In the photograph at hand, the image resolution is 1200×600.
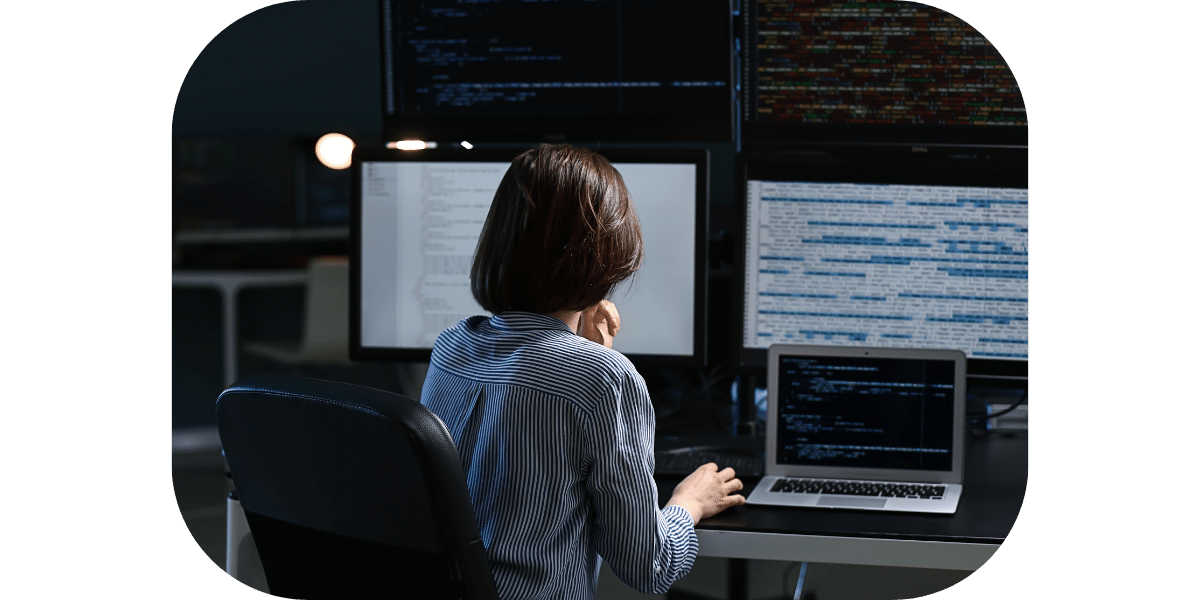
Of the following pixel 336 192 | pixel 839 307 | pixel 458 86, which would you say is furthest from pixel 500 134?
A: pixel 336 192

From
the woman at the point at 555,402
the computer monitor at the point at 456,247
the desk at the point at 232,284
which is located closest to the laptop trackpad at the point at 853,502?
the woman at the point at 555,402

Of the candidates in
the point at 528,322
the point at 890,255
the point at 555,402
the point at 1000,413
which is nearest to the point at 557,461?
the point at 555,402

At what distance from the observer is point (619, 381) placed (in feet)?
3.83

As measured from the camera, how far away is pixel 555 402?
115cm

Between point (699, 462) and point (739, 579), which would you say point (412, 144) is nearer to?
point (699, 462)

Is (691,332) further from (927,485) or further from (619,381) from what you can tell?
(619,381)

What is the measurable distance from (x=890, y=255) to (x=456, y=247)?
2.90 ft

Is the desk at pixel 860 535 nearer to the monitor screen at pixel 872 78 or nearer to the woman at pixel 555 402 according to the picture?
the woman at pixel 555 402

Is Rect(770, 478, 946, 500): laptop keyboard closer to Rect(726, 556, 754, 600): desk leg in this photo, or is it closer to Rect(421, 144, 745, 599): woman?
Rect(421, 144, 745, 599): woman

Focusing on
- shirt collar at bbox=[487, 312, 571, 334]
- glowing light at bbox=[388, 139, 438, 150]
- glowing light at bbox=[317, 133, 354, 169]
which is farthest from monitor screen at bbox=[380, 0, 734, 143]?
shirt collar at bbox=[487, 312, 571, 334]

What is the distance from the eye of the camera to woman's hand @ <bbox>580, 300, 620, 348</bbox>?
5.23 feet

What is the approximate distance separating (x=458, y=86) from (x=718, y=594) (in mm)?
1351

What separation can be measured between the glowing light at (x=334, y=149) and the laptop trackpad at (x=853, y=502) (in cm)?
149

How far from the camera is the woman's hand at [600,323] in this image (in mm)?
1594
